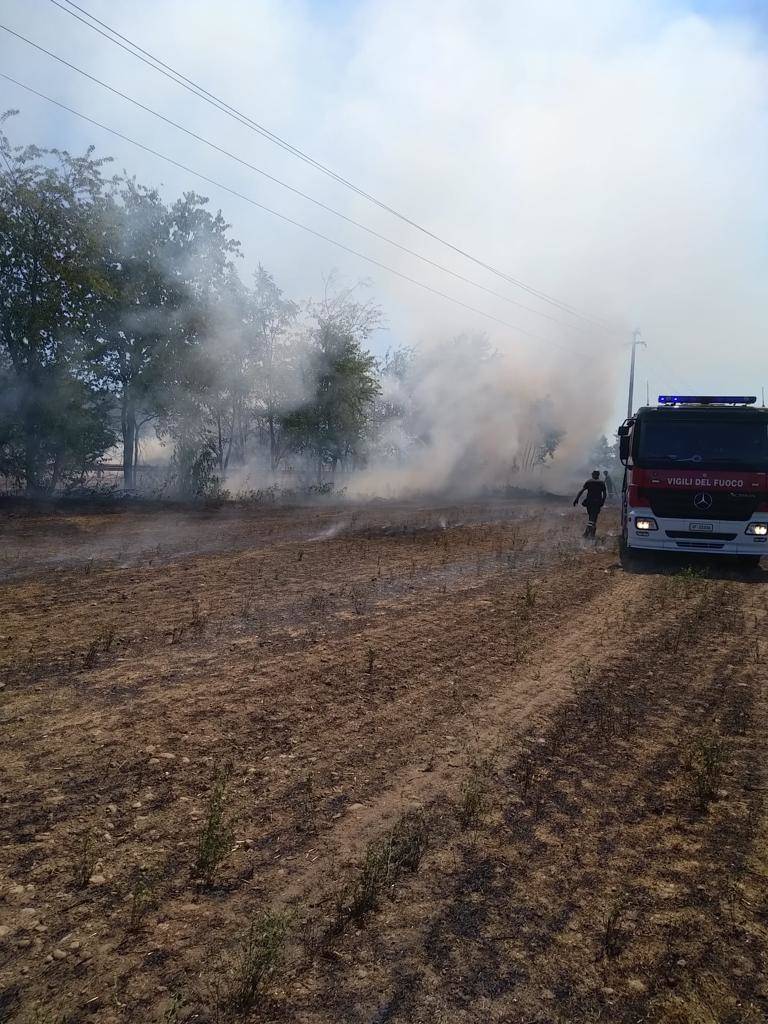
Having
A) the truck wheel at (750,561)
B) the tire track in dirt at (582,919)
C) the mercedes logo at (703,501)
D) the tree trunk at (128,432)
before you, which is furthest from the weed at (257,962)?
the tree trunk at (128,432)

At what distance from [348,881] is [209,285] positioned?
2186cm

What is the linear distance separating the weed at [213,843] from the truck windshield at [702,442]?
9.54m

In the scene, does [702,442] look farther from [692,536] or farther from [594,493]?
[594,493]

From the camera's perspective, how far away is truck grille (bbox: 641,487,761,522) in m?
10.6

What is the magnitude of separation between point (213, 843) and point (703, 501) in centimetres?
981

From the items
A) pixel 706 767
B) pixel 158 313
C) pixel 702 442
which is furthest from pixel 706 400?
pixel 158 313

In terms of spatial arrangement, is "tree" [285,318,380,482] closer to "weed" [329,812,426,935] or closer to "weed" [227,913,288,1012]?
"weed" [329,812,426,935]

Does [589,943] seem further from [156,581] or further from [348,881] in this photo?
[156,581]

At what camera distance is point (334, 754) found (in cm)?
419

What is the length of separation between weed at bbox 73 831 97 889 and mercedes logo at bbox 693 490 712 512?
33.0 feet

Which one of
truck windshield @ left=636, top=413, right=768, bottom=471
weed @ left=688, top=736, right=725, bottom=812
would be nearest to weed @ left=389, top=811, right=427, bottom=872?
weed @ left=688, top=736, right=725, bottom=812

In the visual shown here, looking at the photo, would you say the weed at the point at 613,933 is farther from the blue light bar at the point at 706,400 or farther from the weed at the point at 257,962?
the blue light bar at the point at 706,400

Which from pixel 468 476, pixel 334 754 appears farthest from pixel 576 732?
pixel 468 476

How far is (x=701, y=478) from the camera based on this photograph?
10.8m
